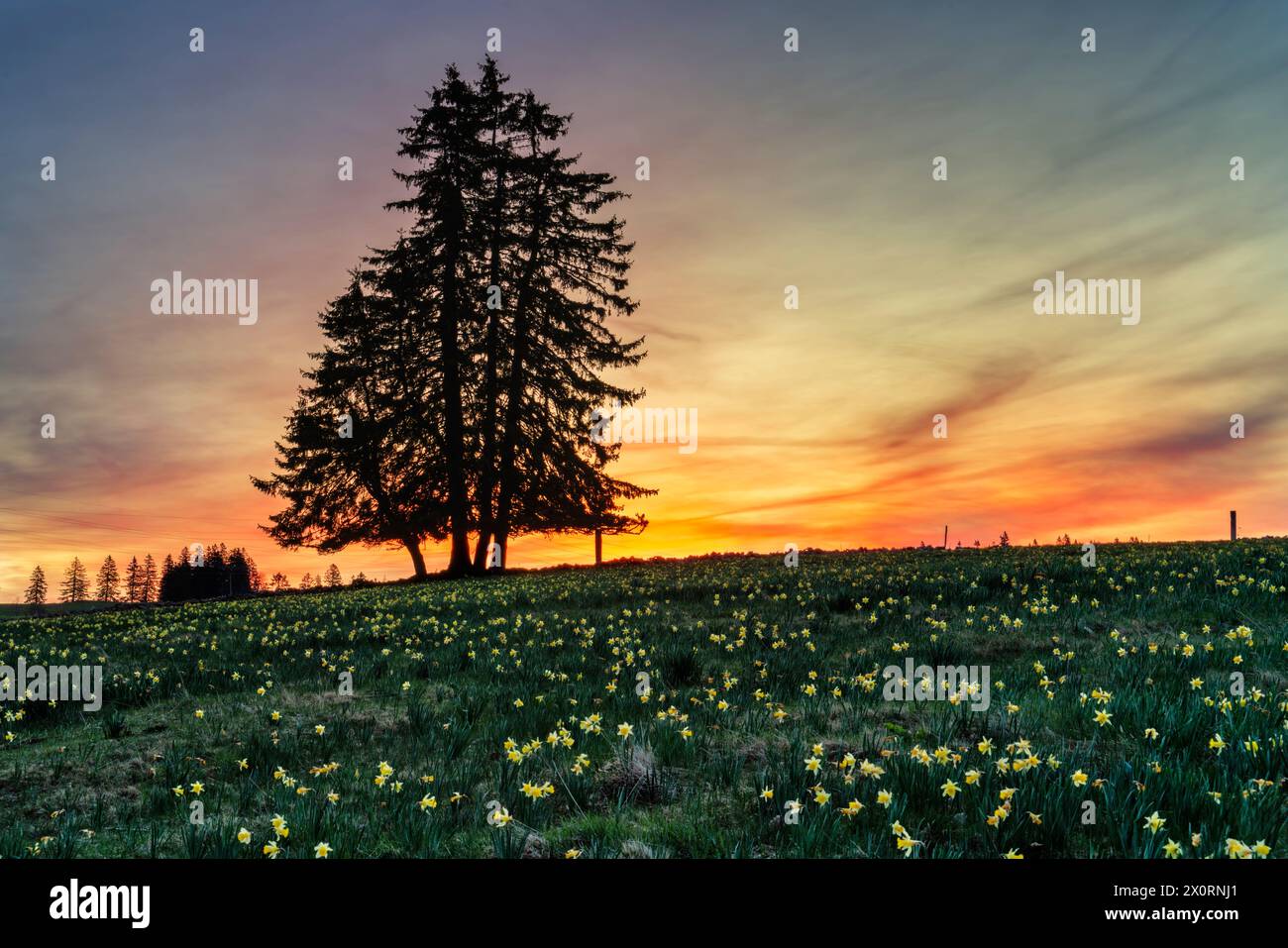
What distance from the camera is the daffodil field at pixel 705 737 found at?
3.23 meters

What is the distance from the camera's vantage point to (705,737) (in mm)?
4953

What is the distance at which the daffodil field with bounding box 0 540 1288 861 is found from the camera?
3229mm

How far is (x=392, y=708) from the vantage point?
683cm

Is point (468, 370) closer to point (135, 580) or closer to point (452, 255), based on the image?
point (452, 255)

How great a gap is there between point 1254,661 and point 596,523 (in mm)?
25630

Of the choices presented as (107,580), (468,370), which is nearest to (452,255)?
(468,370)

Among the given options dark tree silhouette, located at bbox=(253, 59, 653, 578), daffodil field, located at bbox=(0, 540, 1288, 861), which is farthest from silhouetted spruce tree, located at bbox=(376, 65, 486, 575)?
daffodil field, located at bbox=(0, 540, 1288, 861)

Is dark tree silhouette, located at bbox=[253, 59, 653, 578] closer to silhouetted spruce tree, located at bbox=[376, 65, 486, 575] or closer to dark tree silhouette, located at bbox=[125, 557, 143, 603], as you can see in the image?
silhouetted spruce tree, located at bbox=[376, 65, 486, 575]

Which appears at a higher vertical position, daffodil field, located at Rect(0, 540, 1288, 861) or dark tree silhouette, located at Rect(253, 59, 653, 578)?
dark tree silhouette, located at Rect(253, 59, 653, 578)

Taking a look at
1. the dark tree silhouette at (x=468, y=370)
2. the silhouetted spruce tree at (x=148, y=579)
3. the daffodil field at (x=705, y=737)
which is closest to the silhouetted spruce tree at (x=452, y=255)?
the dark tree silhouette at (x=468, y=370)
